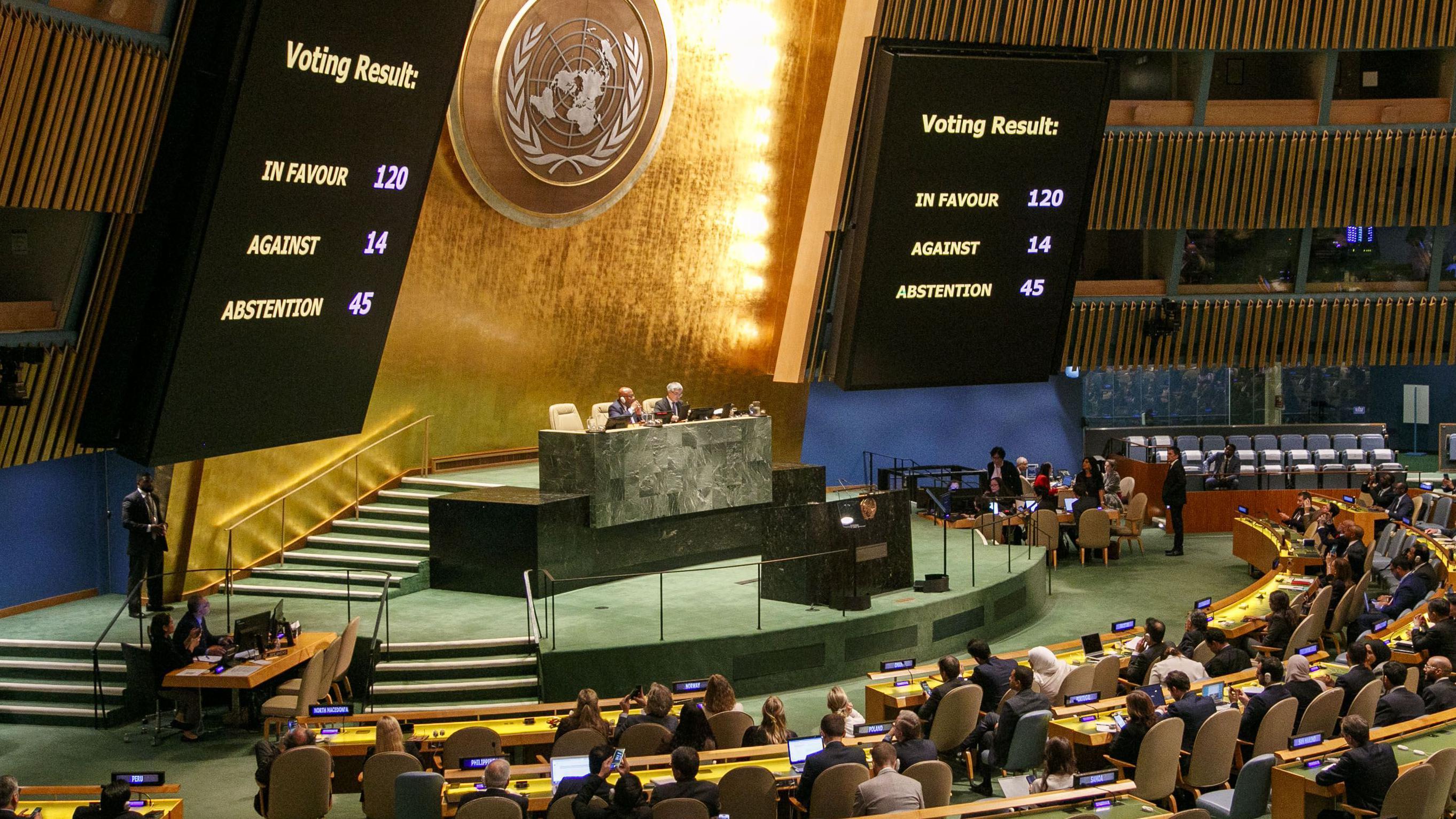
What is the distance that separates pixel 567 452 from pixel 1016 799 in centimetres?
794

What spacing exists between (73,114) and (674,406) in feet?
25.3

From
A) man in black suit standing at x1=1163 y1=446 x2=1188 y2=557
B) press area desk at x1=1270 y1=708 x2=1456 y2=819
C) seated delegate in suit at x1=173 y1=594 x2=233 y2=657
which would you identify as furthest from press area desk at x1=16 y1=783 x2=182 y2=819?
man in black suit standing at x1=1163 y1=446 x2=1188 y2=557

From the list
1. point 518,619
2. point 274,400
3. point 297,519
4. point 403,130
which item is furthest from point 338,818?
point 297,519

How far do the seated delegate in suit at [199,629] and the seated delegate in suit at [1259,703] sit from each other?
790 centimetres

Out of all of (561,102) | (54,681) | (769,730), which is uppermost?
(561,102)

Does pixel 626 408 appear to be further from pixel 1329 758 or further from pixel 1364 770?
pixel 1364 770

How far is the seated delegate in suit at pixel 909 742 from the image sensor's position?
8797 mm

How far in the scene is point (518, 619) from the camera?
45.4 feet

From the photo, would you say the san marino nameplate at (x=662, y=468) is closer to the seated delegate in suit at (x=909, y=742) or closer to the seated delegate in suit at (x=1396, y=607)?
the seated delegate in suit at (x=1396, y=607)

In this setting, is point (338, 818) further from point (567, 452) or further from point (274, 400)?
point (567, 452)

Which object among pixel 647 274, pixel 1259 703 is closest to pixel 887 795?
pixel 1259 703

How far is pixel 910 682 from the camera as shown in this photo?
37.6 feet

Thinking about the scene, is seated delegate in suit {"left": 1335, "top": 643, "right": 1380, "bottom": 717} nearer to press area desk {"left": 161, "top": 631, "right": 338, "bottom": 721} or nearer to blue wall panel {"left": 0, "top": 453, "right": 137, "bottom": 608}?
press area desk {"left": 161, "top": 631, "right": 338, "bottom": 721}

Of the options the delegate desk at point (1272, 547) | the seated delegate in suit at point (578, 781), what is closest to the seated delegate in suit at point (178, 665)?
the seated delegate in suit at point (578, 781)
